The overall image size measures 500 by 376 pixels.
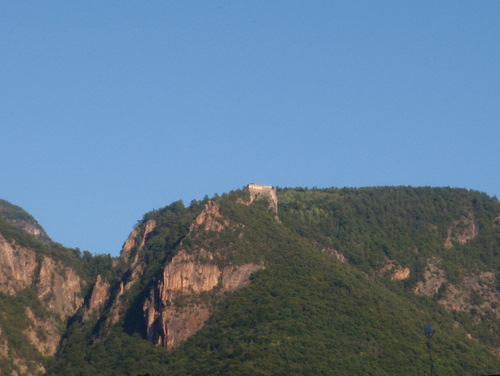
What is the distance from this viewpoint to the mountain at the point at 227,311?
161 meters

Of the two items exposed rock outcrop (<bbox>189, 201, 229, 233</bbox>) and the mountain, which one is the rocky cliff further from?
exposed rock outcrop (<bbox>189, 201, 229, 233</bbox>)

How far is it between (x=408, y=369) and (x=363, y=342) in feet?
23.1

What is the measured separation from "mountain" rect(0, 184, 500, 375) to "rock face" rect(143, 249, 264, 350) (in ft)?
0.57

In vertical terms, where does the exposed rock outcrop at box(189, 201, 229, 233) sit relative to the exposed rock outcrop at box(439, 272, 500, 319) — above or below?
above

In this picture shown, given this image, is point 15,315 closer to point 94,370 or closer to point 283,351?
point 94,370

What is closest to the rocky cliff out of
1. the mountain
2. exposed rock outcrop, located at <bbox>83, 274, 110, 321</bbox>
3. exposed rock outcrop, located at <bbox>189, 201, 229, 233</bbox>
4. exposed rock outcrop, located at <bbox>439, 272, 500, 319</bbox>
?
the mountain

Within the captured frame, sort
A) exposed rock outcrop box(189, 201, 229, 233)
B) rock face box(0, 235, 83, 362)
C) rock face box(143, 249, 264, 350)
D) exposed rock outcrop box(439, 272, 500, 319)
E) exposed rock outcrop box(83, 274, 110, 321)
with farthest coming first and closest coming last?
exposed rock outcrop box(439, 272, 500, 319) < exposed rock outcrop box(83, 274, 110, 321) < exposed rock outcrop box(189, 201, 229, 233) < rock face box(0, 235, 83, 362) < rock face box(143, 249, 264, 350)

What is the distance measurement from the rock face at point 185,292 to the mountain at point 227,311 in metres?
0.17

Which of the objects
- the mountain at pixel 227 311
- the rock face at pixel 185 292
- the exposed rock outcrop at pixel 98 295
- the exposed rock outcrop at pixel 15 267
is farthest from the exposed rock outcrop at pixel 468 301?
the exposed rock outcrop at pixel 15 267

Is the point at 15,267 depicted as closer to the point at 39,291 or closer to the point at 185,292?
the point at 39,291

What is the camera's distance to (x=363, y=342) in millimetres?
162375

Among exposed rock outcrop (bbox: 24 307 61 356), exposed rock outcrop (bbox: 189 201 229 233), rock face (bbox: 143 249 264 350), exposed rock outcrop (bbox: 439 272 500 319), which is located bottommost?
exposed rock outcrop (bbox: 24 307 61 356)

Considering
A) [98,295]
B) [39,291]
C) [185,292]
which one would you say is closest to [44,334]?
[39,291]

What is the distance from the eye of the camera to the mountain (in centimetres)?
16125
